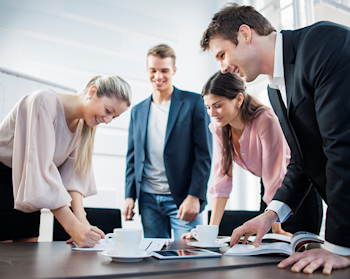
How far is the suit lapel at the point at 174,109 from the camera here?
1981 mm

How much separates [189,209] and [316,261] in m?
1.14

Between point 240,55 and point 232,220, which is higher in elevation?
point 240,55

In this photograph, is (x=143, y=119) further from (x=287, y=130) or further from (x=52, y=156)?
(x=287, y=130)

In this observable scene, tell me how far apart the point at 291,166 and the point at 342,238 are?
17.9 inches

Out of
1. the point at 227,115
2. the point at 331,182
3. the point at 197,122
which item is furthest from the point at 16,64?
the point at 331,182

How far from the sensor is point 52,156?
1.14 meters

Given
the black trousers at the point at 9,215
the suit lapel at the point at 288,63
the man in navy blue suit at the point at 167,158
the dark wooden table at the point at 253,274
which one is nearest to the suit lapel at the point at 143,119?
the man in navy blue suit at the point at 167,158

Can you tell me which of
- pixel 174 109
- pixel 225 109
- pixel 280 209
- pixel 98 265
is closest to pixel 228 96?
pixel 225 109

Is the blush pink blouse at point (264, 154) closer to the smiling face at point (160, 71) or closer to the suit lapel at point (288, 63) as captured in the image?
the suit lapel at point (288, 63)

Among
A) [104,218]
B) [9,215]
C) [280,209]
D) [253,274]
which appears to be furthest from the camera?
[104,218]

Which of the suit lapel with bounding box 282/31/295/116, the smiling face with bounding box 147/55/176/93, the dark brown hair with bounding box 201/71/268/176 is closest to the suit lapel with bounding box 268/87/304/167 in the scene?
the suit lapel with bounding box 282/31/295/116

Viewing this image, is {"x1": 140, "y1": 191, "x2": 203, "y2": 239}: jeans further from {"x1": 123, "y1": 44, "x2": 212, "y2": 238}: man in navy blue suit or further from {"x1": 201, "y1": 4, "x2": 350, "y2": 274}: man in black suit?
{"x1": 201, "y1": 4, "x2": 350, "y2": 274}: man in black suit

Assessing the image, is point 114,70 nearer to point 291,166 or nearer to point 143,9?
point 143,9

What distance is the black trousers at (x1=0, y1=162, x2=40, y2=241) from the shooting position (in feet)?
4.24
